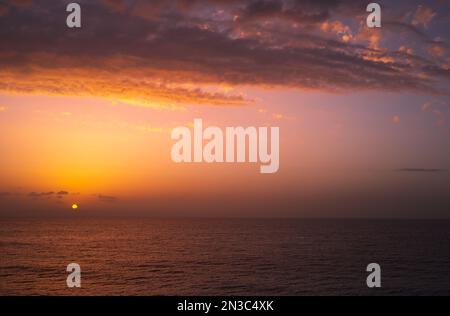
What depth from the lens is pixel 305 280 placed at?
144 feet

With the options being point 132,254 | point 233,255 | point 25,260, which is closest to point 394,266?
point 233,255

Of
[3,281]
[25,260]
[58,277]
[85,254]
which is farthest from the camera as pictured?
[85,254]

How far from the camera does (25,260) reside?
60.8 meters

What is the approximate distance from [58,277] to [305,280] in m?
26.5

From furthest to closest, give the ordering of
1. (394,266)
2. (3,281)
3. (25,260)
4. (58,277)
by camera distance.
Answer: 1. (25,260)
2. (394,266)
3. (58,277)
4. (3,281)

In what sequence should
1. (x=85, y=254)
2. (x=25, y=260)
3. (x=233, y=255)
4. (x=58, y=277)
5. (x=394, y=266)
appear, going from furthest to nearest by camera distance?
(x=85, y=254)
(x=233, y=255)
(x=25, y=260)
(x=394, y=266)
(x=58, y=277)

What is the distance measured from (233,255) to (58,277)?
28.7m
